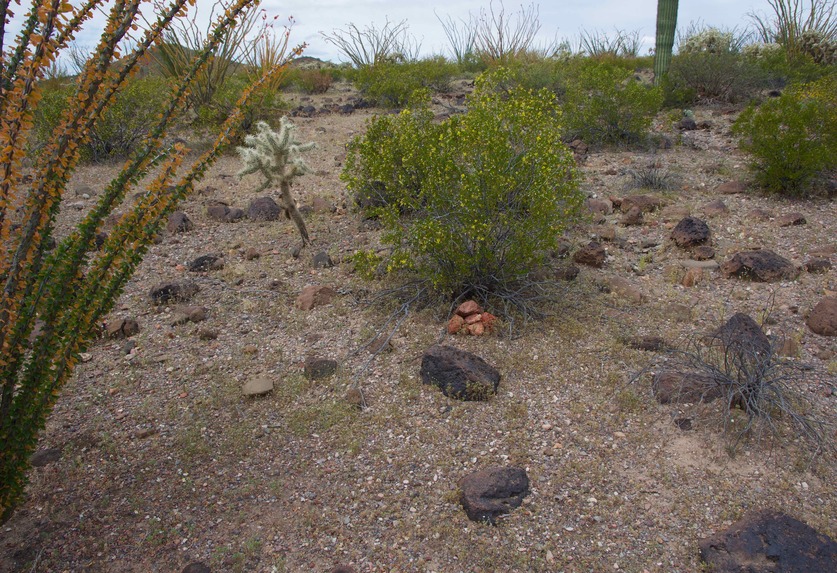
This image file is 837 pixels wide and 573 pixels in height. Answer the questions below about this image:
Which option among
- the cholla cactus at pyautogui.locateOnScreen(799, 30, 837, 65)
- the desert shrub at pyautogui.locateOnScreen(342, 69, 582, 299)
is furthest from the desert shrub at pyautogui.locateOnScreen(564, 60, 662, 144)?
the cholla cactus at pyautogui.locateOnScreen(799, 30, 837, 65)

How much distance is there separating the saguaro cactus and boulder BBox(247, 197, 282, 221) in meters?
7.83

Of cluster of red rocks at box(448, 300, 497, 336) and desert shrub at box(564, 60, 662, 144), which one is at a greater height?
desert shrub at box(564, 60, 662, 144)

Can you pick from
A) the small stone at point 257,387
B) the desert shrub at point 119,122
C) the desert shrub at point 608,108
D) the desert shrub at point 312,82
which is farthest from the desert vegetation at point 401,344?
the desert shrub at point 312,82

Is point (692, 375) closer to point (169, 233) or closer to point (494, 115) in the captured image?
point (494, 115)

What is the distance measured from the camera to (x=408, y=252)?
4938 millimetres

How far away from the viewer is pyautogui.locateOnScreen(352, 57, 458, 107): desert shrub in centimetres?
1237

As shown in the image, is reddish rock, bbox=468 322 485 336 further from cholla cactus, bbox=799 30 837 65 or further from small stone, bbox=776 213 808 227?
cholla cactus, bbox=799 30 837 65

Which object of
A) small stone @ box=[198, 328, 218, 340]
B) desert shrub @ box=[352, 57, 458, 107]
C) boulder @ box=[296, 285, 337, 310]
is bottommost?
small stone @ box=[198, 328, 218, 340]

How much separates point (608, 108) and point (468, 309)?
531 centimetres

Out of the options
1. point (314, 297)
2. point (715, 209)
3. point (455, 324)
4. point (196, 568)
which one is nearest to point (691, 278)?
point (715, 209)

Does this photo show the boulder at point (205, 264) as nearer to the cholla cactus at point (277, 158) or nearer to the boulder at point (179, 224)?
the cholla cactus at point (277, 158)

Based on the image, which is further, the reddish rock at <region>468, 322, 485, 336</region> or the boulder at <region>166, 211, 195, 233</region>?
the boulder at <region>166, 211, 195, 233</region>

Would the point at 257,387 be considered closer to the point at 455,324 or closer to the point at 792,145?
the point at 455,324

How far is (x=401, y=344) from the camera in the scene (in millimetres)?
4594
